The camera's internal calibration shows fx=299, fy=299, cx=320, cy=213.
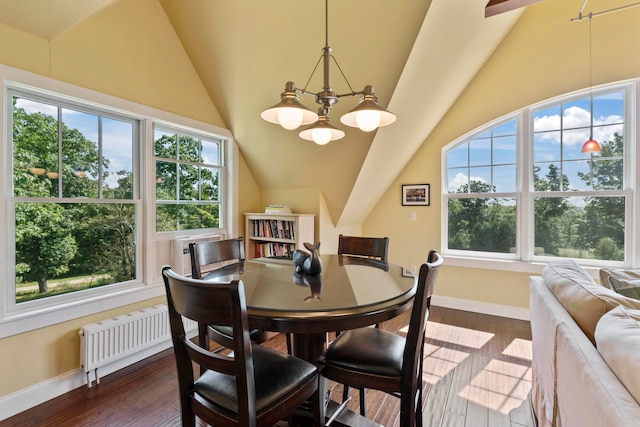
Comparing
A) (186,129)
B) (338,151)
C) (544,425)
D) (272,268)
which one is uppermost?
(186,129)

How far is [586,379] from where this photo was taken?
2.99 ft

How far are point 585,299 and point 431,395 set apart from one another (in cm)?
116

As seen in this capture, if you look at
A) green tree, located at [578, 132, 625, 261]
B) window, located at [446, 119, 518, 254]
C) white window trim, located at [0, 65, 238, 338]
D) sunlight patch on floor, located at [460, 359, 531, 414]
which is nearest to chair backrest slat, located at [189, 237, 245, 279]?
white window trim, located at [0, 65, 238, 338]

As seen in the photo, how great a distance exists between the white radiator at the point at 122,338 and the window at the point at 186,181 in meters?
0.81

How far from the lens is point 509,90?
3.26 meters

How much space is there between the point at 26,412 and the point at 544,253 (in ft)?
14.9

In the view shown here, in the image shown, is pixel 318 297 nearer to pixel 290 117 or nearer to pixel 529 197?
pixel 290 117

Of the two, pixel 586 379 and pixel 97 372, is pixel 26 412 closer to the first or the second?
pixel 97 372

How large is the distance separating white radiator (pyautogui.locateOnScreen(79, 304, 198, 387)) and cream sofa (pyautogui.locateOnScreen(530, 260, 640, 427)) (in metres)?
2.63

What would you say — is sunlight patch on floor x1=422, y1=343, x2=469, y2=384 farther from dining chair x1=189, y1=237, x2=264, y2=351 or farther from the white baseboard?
dining chair x1=189, y1=237, x2=264, y2=351

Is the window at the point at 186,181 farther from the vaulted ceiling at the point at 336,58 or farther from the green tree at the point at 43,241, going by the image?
the green tree at the point at 43,241

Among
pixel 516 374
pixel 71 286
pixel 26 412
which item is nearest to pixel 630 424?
pixel 516 374

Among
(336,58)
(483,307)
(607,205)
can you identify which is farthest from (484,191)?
(336,58)


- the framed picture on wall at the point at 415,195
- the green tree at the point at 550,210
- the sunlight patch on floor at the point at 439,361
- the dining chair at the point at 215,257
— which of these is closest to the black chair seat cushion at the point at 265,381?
the dining chair at the point at 215,257
